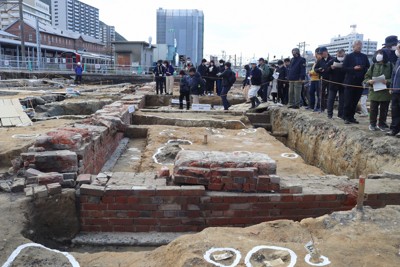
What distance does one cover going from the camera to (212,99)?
16250mm

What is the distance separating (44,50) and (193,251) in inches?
2033

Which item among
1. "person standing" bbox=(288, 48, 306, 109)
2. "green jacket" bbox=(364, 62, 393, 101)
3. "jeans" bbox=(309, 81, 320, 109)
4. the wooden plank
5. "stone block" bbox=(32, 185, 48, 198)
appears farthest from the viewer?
"person standing" bbox=(288, 48, 306, 109)

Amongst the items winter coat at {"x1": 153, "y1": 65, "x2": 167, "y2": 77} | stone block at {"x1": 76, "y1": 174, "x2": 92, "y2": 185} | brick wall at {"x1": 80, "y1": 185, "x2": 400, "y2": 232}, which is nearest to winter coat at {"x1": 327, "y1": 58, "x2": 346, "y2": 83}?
brick wall at {"x1": 80, "y1": 185, "x2": 400, "y2": 232}

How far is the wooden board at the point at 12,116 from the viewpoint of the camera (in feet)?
30.6

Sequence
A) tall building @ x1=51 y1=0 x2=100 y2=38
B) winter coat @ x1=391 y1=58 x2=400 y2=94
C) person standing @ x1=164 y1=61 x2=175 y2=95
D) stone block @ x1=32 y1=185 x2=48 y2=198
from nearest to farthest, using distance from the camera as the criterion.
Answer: stone block @ x1=32 y1=185 x2=48 y2=198 < winter coat @ x1=391 y1=58 x2=400 y2=94 < person standing @ x1=164 y1=61 x2=175 y2=95 < tall building @ x1=51 y1=0 x2=100 y2=38

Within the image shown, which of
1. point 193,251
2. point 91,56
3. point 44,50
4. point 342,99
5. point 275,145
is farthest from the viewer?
point 91,56

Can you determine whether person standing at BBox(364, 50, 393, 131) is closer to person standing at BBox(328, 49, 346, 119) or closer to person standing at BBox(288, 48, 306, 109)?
person standing at BBox(328, 49, 346, 119)

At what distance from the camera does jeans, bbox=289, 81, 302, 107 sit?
35.1ft

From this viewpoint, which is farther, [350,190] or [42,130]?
[42,130]

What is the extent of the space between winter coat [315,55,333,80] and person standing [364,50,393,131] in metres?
1.44

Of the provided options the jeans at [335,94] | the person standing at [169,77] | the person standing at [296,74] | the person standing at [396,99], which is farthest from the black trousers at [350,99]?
the person standing at [169,77]

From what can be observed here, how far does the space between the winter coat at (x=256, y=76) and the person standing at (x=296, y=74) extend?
1.38 metres

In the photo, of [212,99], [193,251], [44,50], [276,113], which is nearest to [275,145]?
[276,113]

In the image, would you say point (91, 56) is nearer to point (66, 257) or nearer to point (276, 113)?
point (276, 113)
